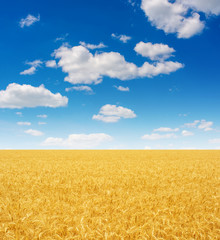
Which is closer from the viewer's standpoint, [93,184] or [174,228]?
[174,228]

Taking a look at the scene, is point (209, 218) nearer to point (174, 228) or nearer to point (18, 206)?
point (174, 228)

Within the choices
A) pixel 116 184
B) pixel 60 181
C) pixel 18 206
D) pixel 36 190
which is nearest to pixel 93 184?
pixel 116 184

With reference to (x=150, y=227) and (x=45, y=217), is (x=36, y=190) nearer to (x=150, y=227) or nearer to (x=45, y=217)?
(x=45, y=217)

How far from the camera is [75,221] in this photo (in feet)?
12.6

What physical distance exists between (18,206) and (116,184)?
11.6ft

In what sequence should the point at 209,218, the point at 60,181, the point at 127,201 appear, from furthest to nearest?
1. the point at 60,181
2. the point at 127,201
3. the point at 209,218

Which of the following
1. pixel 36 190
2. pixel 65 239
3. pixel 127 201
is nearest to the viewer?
pixel 65 239

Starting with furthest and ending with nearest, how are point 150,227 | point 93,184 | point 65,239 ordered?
point 93,184 < point 150,227 < point 65,239

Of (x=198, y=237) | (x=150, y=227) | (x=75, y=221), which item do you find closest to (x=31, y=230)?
(x=75, y=221)

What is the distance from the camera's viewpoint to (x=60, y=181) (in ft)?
25.4

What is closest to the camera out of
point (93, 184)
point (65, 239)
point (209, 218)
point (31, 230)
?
point (65, 239)

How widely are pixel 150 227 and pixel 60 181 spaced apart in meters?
4.89

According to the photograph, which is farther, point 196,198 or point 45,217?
point 196,198

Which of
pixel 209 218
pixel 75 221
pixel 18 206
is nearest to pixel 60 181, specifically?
pixel 18 206
